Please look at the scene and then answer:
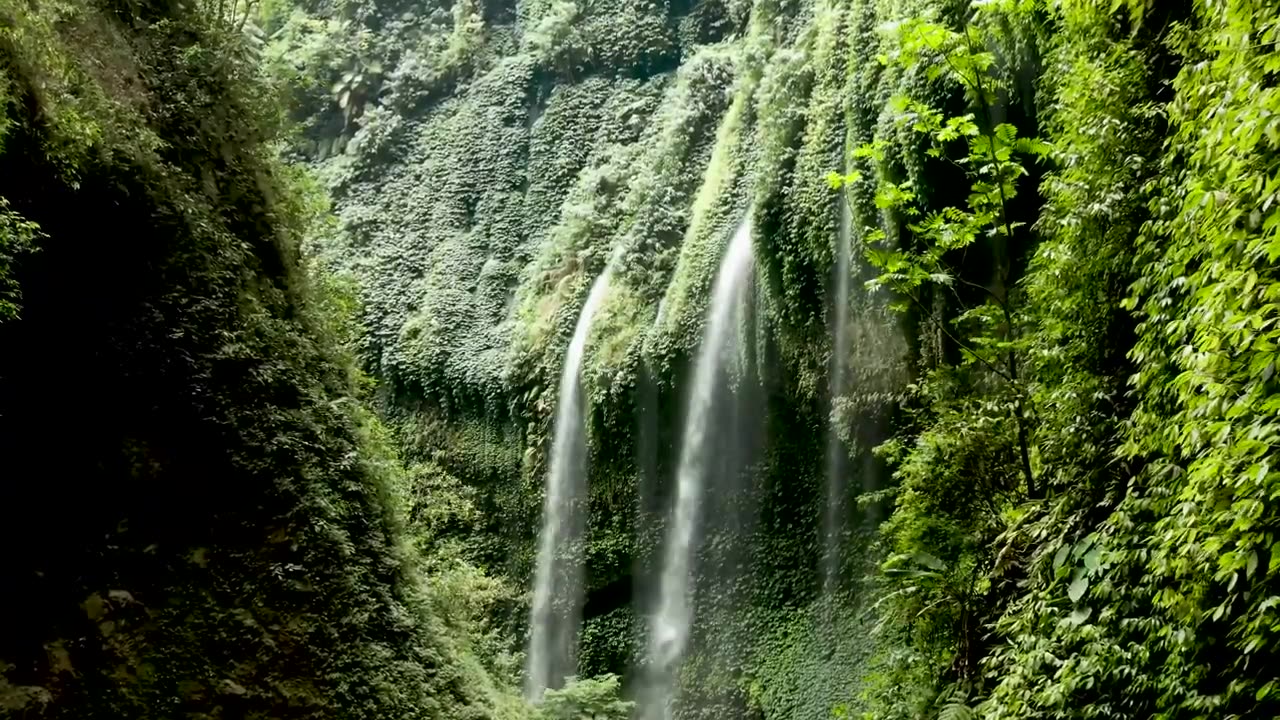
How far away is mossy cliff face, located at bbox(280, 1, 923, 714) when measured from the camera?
405 inches

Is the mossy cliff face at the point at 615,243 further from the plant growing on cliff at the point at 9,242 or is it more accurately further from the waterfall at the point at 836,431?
the plant growing on cliff at the point at 9,242

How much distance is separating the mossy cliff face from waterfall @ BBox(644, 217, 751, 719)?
28cm

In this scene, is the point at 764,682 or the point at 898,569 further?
the point at 764,682

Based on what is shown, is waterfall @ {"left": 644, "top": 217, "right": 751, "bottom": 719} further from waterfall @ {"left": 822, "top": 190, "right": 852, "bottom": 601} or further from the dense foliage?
waterfall @ {"left": 822, "top": 190, "right": 852, "bottom": 601}

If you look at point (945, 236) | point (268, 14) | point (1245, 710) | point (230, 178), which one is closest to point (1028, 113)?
point (945, 236)

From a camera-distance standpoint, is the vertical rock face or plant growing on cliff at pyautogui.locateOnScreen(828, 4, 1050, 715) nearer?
the vertical rock face

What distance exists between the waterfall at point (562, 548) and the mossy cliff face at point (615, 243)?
0.29 metres

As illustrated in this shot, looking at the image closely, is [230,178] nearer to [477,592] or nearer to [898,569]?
[898,569]

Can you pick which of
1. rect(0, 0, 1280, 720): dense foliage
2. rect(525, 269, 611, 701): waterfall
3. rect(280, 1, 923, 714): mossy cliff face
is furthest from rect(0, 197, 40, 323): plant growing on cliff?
rect(525, 269, 611, 701): waterfall

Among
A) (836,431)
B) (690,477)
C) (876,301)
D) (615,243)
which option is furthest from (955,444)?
(615,243)

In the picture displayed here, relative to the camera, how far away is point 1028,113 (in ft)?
23.9

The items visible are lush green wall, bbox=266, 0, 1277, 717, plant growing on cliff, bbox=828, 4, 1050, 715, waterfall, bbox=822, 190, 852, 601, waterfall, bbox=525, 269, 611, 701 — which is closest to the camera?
lush green wall, bbox=266, 0, 1277, 717

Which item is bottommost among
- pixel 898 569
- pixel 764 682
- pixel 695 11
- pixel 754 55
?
pixel 764 682

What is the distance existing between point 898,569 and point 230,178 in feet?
19.1
